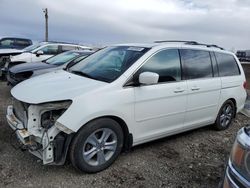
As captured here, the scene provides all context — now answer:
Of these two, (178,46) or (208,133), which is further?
(208,133)

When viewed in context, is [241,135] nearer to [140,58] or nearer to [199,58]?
[140,58]

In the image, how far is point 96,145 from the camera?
3828mm

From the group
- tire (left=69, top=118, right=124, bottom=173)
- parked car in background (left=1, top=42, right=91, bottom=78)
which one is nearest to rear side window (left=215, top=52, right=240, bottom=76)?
tire (left=69, top=118, right=124, bottom=173)

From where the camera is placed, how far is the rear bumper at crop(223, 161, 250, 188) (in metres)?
2.02

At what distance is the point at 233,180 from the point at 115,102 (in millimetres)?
1997

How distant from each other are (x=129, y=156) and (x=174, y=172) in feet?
2.34

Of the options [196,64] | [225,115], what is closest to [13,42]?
[225,115]

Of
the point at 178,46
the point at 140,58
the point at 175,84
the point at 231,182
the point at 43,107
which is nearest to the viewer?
the point at 231,182

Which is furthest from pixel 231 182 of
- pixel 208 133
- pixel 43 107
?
pixel 208 133

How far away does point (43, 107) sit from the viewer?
3576 mm

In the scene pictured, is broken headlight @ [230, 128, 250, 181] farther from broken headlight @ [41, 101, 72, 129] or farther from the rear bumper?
broken headlight @ [41, 101, 72, 129]

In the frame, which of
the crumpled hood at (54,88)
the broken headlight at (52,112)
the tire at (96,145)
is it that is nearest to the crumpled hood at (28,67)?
the crumpled hood at (54,88)

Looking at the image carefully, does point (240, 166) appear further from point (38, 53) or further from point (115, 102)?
point (38, 53)

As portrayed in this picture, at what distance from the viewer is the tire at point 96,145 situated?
3.62m
